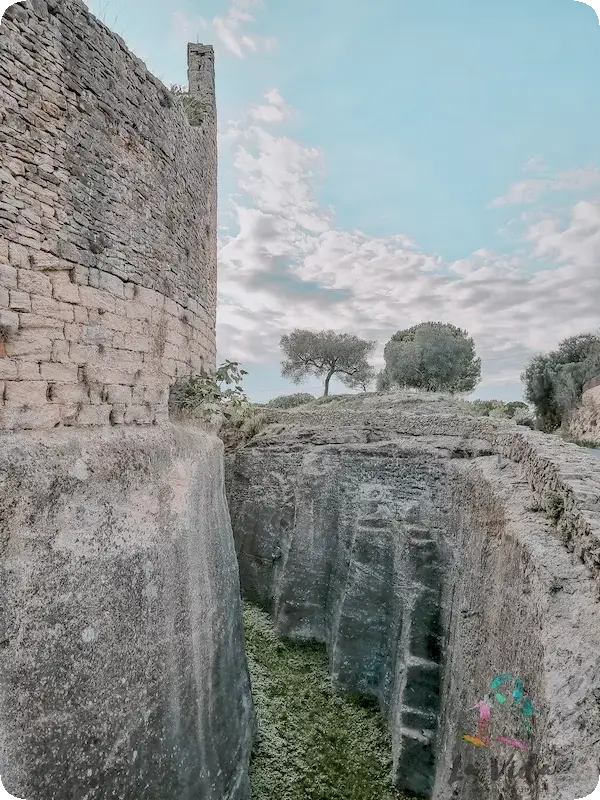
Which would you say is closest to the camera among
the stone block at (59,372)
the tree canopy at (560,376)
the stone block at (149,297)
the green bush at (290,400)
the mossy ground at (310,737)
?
the stone block at (59,372)

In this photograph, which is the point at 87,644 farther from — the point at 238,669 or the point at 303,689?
the point at 303,689

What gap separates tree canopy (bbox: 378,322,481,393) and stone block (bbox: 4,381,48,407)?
18.4m

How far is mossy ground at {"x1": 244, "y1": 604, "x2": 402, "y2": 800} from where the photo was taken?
18.4 feet

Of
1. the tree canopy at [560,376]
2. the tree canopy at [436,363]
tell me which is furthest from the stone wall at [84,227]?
the tree canopy at [560,376]

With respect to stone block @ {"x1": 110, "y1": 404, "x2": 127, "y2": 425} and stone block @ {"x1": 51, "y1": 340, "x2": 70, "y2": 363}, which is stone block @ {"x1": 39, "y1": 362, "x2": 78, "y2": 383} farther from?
stone block @ {"x1": 110, "y1": 404, "x2": 127, "y2": 425}

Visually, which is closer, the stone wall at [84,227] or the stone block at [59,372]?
the stone wall at [84,227]

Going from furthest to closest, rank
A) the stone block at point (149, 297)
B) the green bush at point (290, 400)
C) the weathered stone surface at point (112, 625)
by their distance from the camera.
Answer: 1. the green bush at point (290, 400)
2. the stone block at point (149, 297)
3. the weathered stone surface at point (112, 625)

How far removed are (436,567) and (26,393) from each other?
5.43m

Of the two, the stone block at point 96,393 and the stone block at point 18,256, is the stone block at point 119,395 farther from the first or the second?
the stone block at point 18,256

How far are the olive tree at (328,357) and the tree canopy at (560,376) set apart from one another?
28.5 feet

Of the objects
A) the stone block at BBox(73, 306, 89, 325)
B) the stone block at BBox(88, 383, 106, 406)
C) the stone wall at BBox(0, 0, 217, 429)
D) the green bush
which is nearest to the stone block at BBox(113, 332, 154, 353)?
the stone wall at BBox(0, 0, 217, 429)

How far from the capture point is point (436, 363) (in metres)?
19.9

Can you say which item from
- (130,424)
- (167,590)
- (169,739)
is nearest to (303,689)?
(169,739)

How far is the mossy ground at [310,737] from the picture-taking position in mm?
5613
